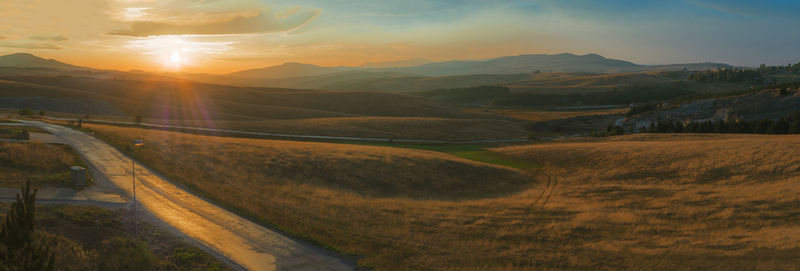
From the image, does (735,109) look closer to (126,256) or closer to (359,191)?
(359,191)

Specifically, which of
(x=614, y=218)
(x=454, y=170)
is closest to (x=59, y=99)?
(x=454, y=170)

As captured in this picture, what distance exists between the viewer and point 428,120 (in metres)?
85.4

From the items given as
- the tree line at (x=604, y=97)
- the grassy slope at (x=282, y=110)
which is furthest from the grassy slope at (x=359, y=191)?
the tree line at (x=604, y=97)

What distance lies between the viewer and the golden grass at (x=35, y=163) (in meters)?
22.8

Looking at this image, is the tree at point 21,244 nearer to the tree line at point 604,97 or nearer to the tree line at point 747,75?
the tree line at point 604,97

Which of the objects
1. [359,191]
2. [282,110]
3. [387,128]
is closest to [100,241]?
[359,191]

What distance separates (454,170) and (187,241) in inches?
994

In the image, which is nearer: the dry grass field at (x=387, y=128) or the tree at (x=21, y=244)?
the tree at (x=21, y=244)

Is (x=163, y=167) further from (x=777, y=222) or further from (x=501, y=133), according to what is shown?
(x=501, y=133)

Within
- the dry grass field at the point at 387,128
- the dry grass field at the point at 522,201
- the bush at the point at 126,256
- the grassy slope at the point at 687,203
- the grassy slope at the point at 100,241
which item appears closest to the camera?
the bush at the point at 126,256

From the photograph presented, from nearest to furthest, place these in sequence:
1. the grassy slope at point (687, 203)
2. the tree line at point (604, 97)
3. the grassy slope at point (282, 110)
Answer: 1. the grassy slope at point (687, 203)
2. the grassy slope at point (282, 110)
3. the tree line at point (604, 97)

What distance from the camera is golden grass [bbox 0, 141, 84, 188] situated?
897 inches

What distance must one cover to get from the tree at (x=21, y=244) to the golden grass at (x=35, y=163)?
535 inches

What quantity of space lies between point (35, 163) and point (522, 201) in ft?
103
